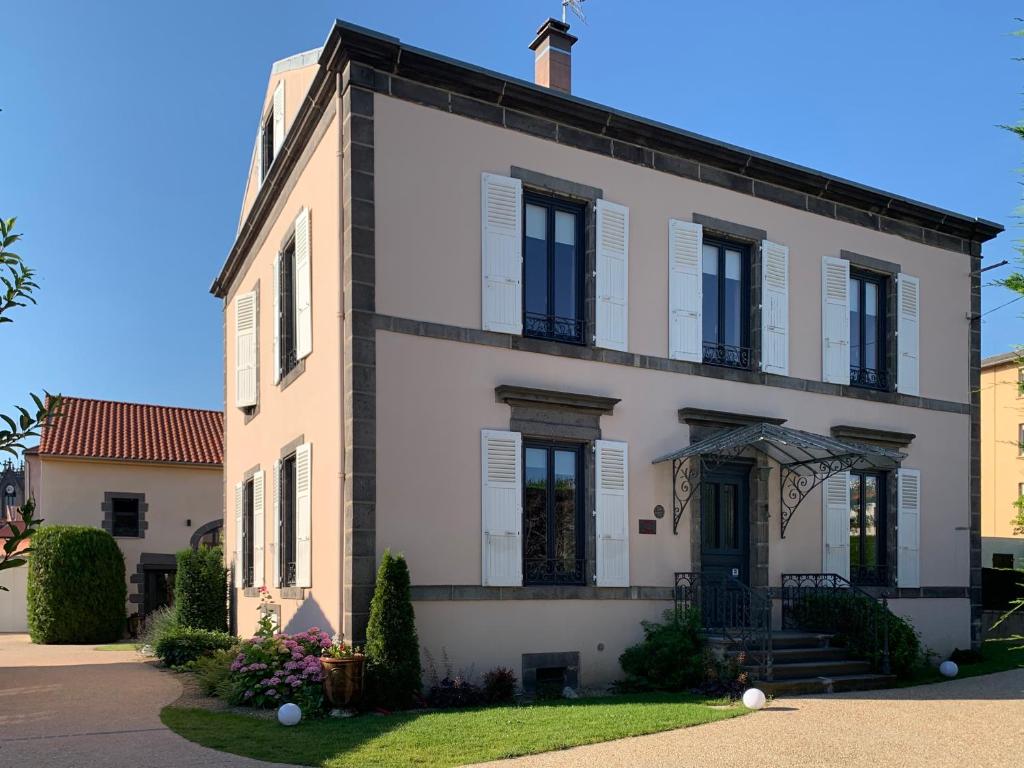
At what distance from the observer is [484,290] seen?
11086 mm

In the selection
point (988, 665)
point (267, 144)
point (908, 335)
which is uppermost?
point (267, 144)

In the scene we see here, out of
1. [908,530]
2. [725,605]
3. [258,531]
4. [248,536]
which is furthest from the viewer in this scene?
[248,536]

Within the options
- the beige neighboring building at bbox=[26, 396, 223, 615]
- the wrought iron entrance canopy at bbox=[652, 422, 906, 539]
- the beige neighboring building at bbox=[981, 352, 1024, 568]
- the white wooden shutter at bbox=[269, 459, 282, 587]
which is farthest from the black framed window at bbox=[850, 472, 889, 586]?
the beige neighboring building at bbox=[981, 352, 1024, 568]

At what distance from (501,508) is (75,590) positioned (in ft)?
42.8

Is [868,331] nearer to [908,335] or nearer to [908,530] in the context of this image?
[908,335]

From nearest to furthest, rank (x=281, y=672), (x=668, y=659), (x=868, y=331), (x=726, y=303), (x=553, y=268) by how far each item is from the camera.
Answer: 1. (x=281, y=672)
2. (x=668, y=659)
3. (x=553, y=268)
4. (x=726, y=303)
5. (x=868, y=331)

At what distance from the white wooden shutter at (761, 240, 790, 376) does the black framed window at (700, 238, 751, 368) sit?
0.23m

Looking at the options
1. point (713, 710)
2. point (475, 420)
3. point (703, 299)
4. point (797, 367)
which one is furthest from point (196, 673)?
point (797, 367)

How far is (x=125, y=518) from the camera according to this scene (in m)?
23.3

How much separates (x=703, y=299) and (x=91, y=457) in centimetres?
1641

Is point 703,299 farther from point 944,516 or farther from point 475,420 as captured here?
point 944,516

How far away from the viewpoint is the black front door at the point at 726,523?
41.5ft

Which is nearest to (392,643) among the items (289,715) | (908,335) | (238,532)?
(289,715)

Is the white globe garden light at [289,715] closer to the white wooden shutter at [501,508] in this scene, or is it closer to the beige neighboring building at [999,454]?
the white wooden shutter at [501,508]
